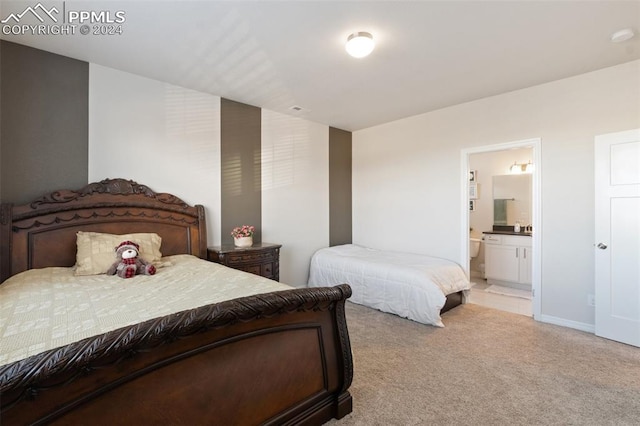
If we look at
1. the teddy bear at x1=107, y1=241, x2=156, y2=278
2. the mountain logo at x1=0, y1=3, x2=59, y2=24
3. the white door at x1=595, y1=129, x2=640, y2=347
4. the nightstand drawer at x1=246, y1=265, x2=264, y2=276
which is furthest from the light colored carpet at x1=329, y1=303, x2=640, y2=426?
the mountain logo at x1=0, y1=3, x2=59, y2=24

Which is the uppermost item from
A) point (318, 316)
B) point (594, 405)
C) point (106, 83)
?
point (106, 83)

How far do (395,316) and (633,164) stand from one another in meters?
2.65

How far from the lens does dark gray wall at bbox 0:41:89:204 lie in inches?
93.6

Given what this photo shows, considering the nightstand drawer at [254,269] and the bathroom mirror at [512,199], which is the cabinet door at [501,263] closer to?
the bathroom mirror at [512,199]

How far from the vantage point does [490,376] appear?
2188mm

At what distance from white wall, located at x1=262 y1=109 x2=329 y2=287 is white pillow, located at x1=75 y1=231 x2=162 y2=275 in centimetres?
160

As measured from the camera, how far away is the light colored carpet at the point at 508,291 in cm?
427

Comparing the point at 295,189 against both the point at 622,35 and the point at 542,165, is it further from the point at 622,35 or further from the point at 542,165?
the point at 622,35

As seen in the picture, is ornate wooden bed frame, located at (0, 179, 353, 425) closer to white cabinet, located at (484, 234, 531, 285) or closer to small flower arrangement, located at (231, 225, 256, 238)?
small flower arrangement, located at (231, 225, 256, 238)

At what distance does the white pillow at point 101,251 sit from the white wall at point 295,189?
160cm

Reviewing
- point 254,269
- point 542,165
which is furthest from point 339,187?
point 542,165

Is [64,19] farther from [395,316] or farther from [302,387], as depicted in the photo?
[395,316]

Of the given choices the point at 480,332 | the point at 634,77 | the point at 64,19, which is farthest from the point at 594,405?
the point at 64,19

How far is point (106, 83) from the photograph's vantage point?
283 centimetres
